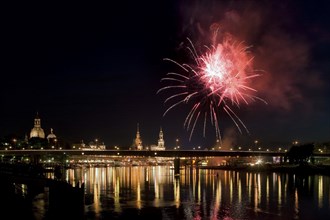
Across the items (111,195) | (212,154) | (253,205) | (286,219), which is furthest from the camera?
(212,154)

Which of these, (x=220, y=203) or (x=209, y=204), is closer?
(x=209, y=204)

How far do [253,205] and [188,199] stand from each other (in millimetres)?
11553

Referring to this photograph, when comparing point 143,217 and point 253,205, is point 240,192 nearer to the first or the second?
point 253,205

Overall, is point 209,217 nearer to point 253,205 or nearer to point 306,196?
point 253,205

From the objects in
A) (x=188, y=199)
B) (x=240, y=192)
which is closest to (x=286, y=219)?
(x=188, y=199)

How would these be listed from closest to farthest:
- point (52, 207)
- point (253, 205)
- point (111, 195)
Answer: point (52, 207)
point (253, 205)
point (111, 195)

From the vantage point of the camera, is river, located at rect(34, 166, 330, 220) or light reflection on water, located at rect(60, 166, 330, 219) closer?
river, located at rect(34, 166, 330, 220)

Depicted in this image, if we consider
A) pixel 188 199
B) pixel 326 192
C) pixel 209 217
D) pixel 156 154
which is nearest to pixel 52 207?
pixel 209 217

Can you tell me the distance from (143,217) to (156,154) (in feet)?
306

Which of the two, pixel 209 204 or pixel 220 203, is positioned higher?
pixel 209 204

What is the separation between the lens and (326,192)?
277 feet

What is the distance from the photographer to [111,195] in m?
80.0

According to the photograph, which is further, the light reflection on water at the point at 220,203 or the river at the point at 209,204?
the light reflection on water at the point at 220,203

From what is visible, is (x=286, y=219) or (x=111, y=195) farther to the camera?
(x=111, y=195)
